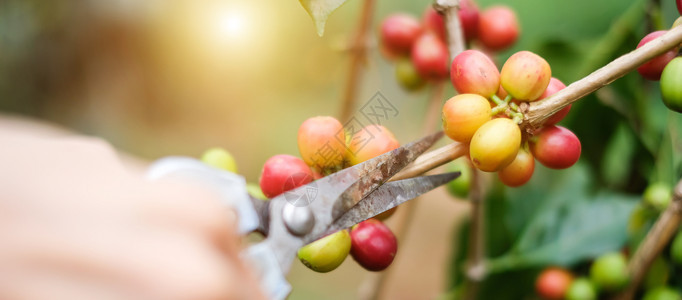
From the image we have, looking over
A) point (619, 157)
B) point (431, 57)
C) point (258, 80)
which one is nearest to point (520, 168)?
point (431, 57)

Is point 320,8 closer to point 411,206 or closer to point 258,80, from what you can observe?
point 411,206

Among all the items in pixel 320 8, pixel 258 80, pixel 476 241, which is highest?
pixel 258 80

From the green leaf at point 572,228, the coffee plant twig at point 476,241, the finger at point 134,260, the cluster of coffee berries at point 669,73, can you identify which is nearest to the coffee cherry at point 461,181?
the coffee plant twig at point 476,241

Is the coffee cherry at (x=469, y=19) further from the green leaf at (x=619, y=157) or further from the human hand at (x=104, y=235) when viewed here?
the human hand at (x=104, y=235)

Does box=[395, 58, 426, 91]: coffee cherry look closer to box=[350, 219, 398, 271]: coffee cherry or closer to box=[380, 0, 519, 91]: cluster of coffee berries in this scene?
box=[380, 0, 519, 91]: cluster of coffee berries

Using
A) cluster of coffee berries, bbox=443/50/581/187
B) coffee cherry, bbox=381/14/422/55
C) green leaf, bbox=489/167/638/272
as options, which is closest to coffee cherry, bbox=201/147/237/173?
cluster of coffee berries, bbox=443/50/581/187
